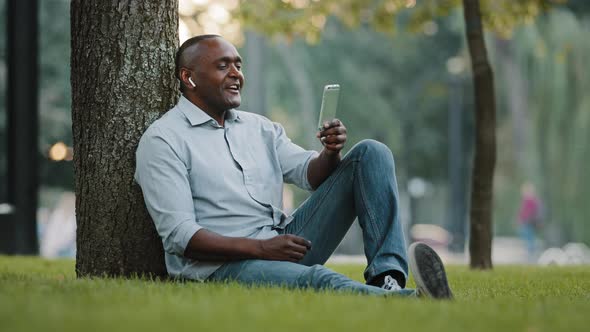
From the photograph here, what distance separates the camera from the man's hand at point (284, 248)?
526cm

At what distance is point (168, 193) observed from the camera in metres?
5.44

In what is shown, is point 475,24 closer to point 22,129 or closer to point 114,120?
point 114,120

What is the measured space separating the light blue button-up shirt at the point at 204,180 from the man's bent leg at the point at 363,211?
0.25m

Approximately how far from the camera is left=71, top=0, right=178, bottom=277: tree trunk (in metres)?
6.08

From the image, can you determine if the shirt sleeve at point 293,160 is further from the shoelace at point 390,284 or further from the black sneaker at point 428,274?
the black sneaker at point 428,274

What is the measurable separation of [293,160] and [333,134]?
0.52m

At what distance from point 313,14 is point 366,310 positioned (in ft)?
30.7

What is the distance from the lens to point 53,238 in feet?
77.4

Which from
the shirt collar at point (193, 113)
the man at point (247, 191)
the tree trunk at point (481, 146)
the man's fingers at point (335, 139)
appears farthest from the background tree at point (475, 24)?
the shirt collar at point (193, 113)

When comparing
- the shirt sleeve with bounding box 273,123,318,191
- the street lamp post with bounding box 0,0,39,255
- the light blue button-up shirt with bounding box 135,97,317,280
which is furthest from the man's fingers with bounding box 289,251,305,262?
the street lamp post with bounding box 0,0,39,255

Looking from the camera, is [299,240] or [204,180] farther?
[204,180]

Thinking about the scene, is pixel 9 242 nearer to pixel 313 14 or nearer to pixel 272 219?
pixel 313 14

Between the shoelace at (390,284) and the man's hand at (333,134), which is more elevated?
the man's hand at (333,134)

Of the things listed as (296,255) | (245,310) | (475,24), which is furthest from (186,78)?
(475,24)
